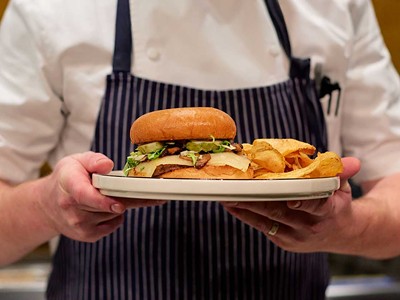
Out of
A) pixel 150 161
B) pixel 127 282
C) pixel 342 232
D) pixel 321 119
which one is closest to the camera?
pixel 150 161

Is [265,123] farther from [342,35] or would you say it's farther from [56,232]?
[56,232]

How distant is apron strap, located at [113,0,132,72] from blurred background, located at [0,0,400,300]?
2.92 ft

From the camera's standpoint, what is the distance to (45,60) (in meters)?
1.44

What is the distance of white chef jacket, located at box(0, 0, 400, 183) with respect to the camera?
144cm

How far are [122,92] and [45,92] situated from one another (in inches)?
6.7

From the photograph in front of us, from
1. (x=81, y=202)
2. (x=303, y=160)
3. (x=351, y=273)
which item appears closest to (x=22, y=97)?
(x=81, y=202)

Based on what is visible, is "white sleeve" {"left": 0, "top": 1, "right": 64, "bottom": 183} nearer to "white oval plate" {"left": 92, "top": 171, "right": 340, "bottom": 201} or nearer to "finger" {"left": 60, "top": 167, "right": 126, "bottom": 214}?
"finger" {"left": 60, "top": 167, "right": 126, "bottom": 214}

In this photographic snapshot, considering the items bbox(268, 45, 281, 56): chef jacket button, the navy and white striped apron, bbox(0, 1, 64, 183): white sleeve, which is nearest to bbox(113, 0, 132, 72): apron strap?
the navy and white striped apron

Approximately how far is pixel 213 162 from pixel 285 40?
2.08ft

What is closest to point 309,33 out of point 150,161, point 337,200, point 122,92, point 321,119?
point 321,119

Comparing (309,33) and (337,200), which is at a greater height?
(309,33)

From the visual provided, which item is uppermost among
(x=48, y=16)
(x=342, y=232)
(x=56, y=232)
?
(x=48, y=16)

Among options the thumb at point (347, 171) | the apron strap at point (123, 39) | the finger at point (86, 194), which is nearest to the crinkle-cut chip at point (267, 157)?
the thumb at point (347, 171)

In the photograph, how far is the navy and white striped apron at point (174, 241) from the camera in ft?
4.64
